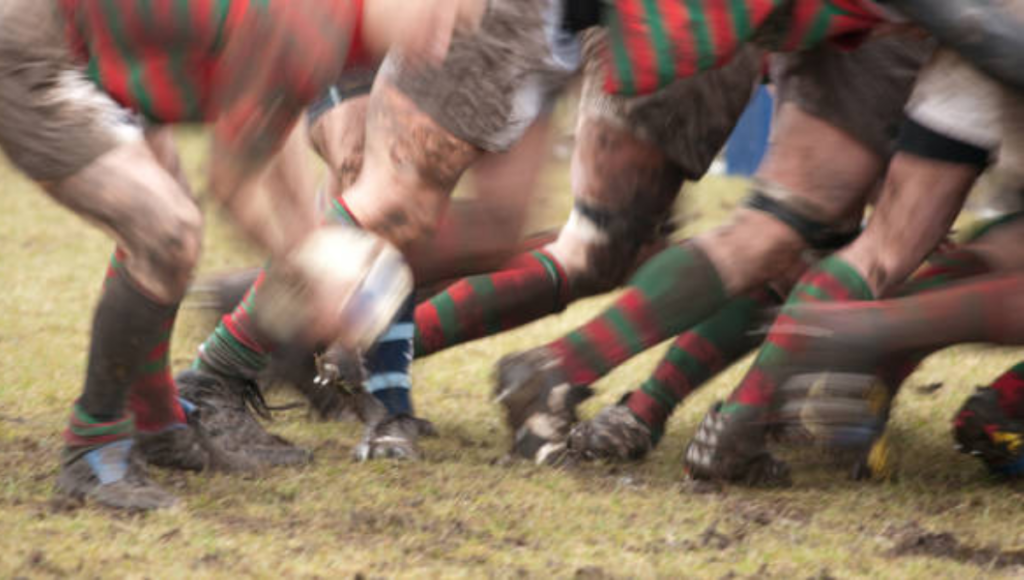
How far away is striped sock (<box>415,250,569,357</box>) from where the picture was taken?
364 cm

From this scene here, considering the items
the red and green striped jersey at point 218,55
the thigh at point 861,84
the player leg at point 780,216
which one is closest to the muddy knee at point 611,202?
the player leg at point 780,216

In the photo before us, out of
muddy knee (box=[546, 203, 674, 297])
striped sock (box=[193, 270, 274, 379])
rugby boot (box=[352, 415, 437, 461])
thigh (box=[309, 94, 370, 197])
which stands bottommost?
rugby boot (box=[352, 415, 437, 461])

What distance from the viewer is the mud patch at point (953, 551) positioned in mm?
2695

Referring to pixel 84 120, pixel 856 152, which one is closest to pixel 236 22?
pixel 84 120

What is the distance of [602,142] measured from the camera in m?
3.55

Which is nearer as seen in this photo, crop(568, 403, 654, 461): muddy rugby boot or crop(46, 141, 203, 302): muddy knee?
crop(46, 141, 203, 302): muddy knee

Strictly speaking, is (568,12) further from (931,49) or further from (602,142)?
(931,49)

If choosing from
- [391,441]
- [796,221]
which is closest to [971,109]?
[796,221]

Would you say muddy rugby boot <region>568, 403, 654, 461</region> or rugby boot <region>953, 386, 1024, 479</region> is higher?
rugby boot <region>953, 386, 1024, 479</region>

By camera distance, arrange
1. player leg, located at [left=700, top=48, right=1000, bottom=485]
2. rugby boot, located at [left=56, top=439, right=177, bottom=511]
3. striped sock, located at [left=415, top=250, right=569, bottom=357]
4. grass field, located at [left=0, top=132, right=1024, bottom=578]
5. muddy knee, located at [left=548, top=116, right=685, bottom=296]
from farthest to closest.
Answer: striped sock, located at [left=415, top=250, right=569, bottom=357], muddy knee, located at [left=548, top=116, right=685, bottom=296], player leg, located at [left=700, top=48, right=1000, bottom=485], rugby boot, located at [left=56, top=439, right=177, bottom=511], grass field, located at [left=0, top=132, right=1024, bottom=578]

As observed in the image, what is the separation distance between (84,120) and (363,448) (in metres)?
1.00

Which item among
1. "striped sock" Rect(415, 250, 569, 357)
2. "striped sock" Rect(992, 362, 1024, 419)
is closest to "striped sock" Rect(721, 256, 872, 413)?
"striped sock" Rect(992, 362, 1024, 419)

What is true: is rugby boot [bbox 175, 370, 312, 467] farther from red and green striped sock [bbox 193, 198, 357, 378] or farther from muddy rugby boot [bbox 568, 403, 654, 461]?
muddy rugby boot [bbox 568, 403, 654, 461]

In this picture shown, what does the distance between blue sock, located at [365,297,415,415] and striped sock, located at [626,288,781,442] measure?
521 mm
